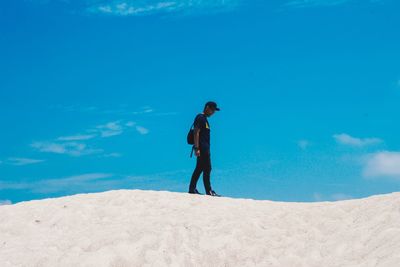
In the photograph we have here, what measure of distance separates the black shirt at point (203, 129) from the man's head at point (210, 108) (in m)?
0.13

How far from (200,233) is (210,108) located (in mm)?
3550

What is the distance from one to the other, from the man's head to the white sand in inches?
75.4

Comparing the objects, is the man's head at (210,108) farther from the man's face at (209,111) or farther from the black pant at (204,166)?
the black pant at (204,166)

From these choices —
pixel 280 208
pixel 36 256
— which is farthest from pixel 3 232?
pixel 280 208

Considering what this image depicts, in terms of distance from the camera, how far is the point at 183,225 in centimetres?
1050

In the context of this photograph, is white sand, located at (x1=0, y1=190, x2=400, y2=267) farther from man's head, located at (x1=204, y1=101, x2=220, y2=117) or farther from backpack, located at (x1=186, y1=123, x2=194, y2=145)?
man's head, located at (x1=204, y1=101, x2=220, y2=117)

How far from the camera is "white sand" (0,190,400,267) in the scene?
9.35 meters

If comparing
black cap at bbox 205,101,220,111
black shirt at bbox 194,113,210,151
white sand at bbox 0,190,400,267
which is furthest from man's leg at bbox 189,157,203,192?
black cap at bbox 205,101,220,111

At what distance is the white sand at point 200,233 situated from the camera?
935 centimetres

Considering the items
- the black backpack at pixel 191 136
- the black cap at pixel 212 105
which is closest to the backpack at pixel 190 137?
the black backpack at pixel 191 136

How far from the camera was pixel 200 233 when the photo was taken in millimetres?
10188

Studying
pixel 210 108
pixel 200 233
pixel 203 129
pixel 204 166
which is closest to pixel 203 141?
pixel 203 129

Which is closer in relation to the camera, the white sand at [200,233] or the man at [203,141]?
the white sand at [200,233]

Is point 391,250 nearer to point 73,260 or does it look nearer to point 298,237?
point 298,237
